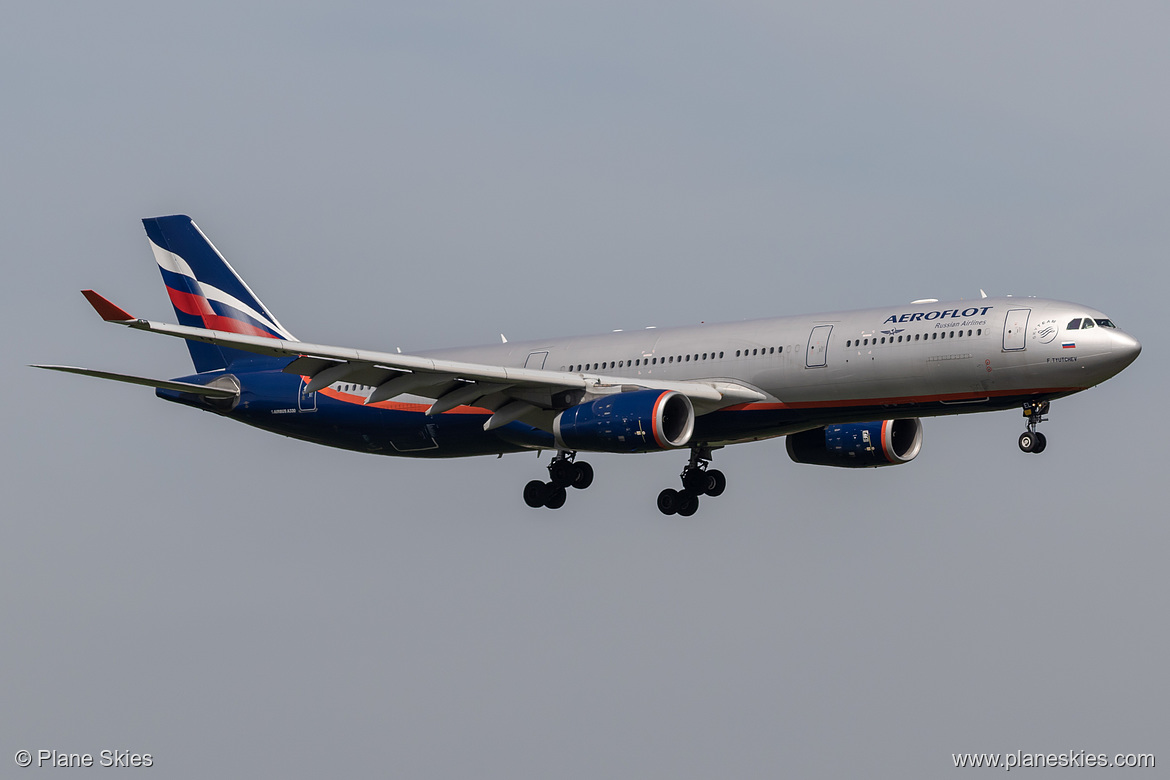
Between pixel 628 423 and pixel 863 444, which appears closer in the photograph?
pixel 628 423

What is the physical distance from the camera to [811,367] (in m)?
44.2

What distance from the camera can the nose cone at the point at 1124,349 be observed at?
41.1 metres

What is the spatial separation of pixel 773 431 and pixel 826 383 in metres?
Answer: 3.22

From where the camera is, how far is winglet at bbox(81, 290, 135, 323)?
3819cm

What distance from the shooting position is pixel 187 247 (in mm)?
55750

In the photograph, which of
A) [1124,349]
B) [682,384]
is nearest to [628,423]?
[682,384]

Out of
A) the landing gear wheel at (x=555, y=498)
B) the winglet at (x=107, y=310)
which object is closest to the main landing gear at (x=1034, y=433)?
the landing gear wheel at (x=555, y=498)

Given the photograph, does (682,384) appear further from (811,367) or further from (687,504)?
(687,504)

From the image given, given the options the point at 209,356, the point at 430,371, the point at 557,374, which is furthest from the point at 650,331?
the point at 209,356

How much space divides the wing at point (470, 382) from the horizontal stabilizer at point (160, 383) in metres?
3.94

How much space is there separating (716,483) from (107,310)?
20.9m

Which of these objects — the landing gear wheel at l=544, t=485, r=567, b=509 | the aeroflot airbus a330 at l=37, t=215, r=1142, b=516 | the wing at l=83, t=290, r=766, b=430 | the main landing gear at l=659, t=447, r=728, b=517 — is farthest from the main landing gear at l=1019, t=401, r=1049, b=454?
the landing gear wheel at l=544, t=485, r=567, b=509

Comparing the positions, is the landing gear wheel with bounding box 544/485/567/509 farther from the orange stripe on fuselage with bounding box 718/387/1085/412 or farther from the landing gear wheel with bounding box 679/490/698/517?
the orange stripe on fuselage with bounding box 718/387/1085/412

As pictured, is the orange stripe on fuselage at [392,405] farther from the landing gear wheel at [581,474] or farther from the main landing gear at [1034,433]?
the main landing gear at [1034,433]
